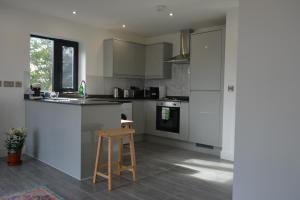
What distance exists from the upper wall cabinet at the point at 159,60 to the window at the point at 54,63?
5.47ft

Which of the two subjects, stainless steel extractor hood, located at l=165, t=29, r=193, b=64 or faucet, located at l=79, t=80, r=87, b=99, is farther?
stainless steel extractor hood, located at l=165, t=29, r=193, b=64

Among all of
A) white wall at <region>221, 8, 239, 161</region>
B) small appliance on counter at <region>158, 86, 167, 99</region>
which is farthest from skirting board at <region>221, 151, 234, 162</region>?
small appliance on counter at <region>158, 86, 167, 99</region>

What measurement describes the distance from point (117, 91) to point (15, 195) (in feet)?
10.8

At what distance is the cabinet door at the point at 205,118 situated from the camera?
14.1ft

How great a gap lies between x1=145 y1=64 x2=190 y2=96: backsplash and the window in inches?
81.3

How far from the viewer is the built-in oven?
16.2 ft

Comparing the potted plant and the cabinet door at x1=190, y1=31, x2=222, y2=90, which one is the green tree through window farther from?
the cabinet door at x1=190, y1=31, x2=222, y2=90

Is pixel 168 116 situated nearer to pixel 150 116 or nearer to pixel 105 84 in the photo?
pixel 150 116

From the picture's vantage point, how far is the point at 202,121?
14.7 feet

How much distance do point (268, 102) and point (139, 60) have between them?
4.41 meters

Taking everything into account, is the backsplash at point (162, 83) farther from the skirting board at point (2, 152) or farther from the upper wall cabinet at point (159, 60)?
the skirting board at point (2, 152)

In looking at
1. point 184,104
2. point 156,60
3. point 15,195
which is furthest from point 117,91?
point 15,195

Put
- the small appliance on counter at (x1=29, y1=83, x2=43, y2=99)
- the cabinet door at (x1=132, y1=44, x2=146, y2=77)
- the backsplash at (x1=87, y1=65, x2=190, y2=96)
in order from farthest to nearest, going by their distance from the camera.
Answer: the cabinet door at (x1=132, y1=44, x2=146, y2=77) < the backsplash at (x1=87, y1=65, x2=190, y2=96) < the small appliance on counter at (x1=29, y1=83, x2=43, y2=99)

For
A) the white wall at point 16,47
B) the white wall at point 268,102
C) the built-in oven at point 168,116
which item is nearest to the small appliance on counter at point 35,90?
the white wall at point 16,47
